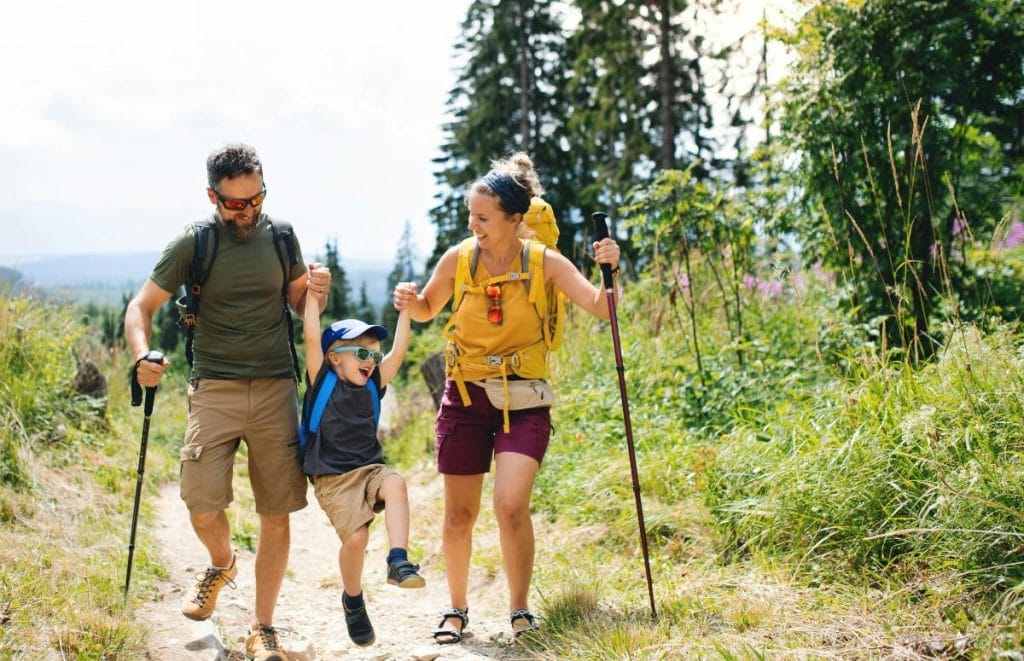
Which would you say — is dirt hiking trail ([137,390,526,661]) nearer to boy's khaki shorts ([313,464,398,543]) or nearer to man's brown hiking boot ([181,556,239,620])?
man's brown hiking boot ([181,556,239,620])

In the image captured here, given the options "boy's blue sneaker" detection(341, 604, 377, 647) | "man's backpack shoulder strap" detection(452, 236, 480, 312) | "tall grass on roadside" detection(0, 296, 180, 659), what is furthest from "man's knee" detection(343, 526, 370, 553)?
"man's backpack shoulder strap" detection(452, 236, 480, 312)

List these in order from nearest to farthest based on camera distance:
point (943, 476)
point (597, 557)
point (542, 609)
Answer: point (943, 476)
point (542, 609)
point (597, 557)

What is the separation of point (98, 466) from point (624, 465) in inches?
177

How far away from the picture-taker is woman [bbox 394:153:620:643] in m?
4.28

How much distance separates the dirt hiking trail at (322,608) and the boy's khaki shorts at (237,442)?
2.65ft

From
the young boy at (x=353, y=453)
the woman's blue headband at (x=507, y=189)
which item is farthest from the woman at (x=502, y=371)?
the young boy at (x=353, y=453)

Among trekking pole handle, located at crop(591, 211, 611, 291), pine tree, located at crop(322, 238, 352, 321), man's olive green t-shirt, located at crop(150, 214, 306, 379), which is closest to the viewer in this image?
man's olive green t-shirt, located at crop(150, 214, 306, 379)

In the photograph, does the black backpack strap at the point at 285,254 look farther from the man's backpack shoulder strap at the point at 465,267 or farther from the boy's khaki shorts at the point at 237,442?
the man's backpack shoulder strap at the point at 465,267

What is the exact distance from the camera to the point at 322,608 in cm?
570

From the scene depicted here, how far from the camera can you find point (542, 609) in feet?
15.0

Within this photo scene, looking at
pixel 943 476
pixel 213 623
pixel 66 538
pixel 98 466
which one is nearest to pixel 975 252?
pixel 943 476

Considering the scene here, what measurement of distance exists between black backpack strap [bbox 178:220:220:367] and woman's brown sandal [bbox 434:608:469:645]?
1940mm

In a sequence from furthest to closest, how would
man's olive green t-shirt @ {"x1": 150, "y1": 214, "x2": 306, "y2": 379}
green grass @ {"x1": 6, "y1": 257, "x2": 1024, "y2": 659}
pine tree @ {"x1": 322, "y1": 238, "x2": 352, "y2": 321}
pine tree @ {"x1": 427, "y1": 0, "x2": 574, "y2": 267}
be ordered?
pine tree @ {"x1": 322, "y1": 238, "x2": 352, "y2": 321}
pine tree @ {"x1": 427, "y1": 0, "x2": 574, "y2": 267}
man's olive green t-shirt @ {"x1": 150, "y1": 214, "x2": 306, "y2": 379}
green grass @ {"x1": 6, "y1": 257, "x2": 1024, "y2": 659}

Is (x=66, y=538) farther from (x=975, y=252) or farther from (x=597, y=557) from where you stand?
(x=975, y=252)
